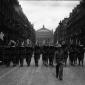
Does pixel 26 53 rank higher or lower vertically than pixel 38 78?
higher

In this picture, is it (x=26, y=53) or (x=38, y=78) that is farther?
(x=26, y=53)

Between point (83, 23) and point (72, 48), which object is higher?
point (83, 23)

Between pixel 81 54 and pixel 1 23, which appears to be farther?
pixel 1 23

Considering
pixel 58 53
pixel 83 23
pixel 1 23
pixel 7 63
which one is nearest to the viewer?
Result: pixel 58 53

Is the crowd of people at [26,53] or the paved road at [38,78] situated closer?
the paved road at [38,78]

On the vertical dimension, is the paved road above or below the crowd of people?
below

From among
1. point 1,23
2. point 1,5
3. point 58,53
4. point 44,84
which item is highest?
point 1,5

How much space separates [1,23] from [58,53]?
3738 centimetres

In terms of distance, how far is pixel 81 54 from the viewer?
76.1ft

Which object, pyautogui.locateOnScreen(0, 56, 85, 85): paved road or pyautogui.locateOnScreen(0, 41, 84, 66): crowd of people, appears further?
pyautogui.locateOnScreen(0, 41, 84, 66): crowd of people

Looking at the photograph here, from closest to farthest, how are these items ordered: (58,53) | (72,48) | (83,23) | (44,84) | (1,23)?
(44,84) < (58,53) < (72,48) < (1,23) < (83,23)

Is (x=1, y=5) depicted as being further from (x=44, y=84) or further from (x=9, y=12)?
Result: (x=44, y=84)

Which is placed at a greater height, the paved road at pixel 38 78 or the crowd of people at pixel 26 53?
the crowd of people at pixel 26 53

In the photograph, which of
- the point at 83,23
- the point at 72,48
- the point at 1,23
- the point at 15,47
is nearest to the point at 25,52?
the point at 15,47
